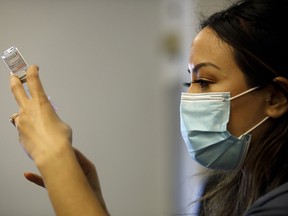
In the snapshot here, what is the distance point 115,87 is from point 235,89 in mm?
1414

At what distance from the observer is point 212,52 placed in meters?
1.08

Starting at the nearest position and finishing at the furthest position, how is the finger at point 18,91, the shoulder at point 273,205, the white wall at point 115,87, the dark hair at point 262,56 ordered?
the shoulder at point 273,205 < the finger at point 18,91 < the dark hair at point 262,56 < the white wall at point 115,87

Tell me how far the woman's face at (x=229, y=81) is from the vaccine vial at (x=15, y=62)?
0.42 metres

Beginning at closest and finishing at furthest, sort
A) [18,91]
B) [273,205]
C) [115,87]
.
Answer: [273,205] → [18,91] → [115,87]

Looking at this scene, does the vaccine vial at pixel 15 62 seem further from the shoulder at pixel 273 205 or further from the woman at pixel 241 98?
the shoulder at pixel 273 205

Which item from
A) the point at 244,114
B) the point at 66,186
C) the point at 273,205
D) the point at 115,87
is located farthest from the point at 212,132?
the point at 115,87

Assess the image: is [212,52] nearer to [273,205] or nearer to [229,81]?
[229,81]

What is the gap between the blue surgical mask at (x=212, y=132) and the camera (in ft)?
3.54

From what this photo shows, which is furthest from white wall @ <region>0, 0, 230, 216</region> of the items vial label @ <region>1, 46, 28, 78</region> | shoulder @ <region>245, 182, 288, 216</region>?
shoulder @ <region>245, 182, 288, 216</region>

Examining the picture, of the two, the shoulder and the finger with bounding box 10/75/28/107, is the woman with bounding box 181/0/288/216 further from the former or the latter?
the finger with bounding box 10/75/28/107

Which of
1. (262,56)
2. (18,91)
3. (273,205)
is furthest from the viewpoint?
(262,56)

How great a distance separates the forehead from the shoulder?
36 centimetres

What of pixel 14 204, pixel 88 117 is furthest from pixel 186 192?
pixel 14 204

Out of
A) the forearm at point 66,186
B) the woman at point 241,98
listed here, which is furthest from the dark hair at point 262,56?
the forearm at point 66,186
